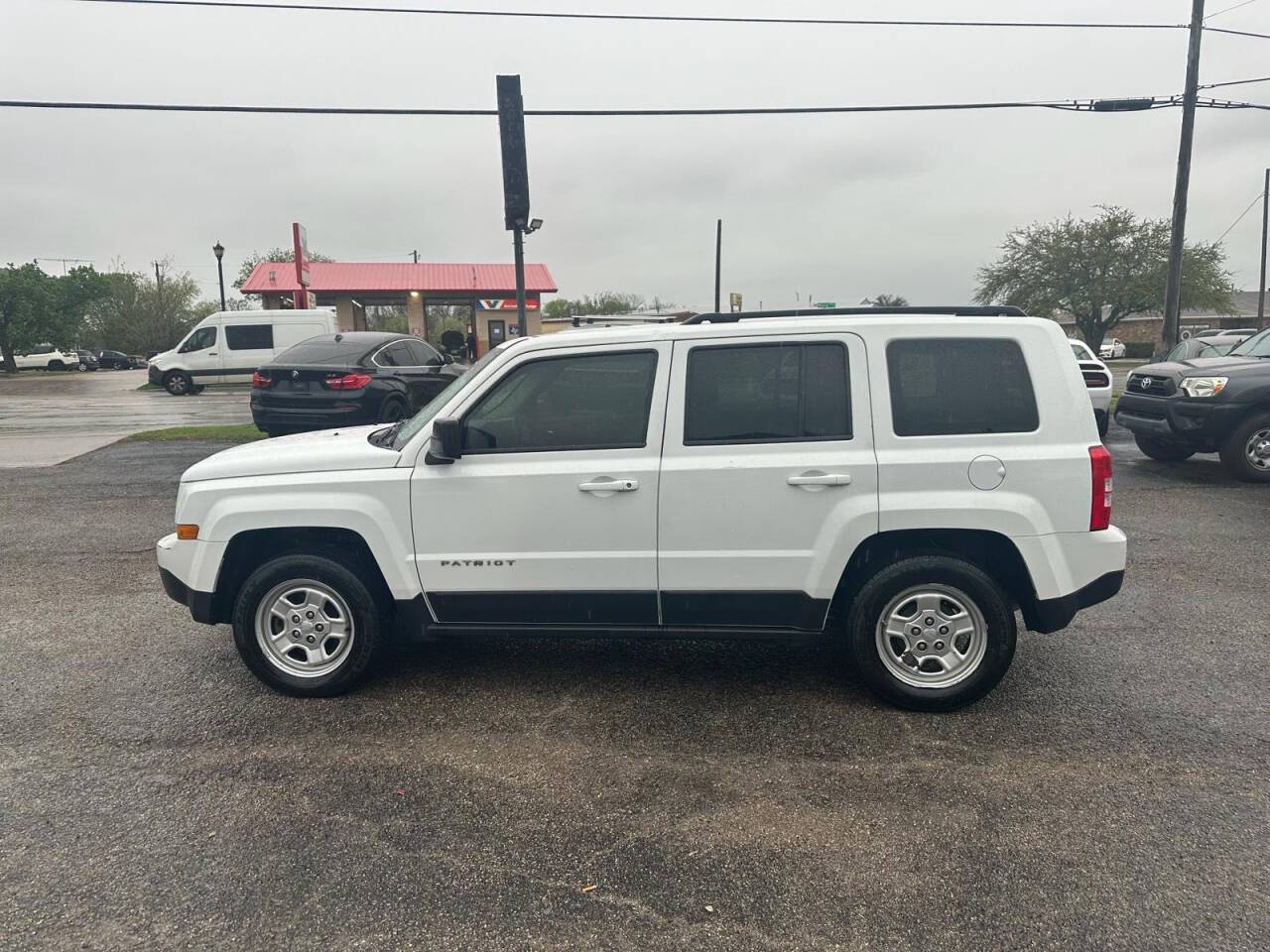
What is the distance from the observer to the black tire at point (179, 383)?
2669cm

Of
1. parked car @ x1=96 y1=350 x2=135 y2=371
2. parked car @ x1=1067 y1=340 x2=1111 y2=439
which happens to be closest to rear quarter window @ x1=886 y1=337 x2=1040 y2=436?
parked car @ x1=1067 y1=340 x2=1111 y2=439

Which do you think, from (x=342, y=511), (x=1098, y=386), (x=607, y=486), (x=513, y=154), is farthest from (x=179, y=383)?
(x=607, y=486)

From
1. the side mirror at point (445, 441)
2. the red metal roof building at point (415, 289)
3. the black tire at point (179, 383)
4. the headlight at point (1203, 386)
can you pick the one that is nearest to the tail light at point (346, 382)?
the side mirror at point (445, 441)

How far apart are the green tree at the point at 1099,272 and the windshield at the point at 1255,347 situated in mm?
31481

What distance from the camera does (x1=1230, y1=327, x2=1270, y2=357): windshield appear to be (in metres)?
10.1

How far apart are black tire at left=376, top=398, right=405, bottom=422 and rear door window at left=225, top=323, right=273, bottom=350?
16.3 m

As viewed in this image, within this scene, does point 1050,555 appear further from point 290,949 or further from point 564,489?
point 290,949

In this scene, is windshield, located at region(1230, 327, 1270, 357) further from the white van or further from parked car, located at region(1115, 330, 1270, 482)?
the white van

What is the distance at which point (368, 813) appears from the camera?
3174mm

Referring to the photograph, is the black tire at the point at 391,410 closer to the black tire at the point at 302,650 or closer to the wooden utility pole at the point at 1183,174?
the black tire at the point at 302,650

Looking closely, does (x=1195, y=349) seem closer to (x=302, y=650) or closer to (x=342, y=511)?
(x=342, y=511)

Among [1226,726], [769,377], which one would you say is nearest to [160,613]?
[769,377]

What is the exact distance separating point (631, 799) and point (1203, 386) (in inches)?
369

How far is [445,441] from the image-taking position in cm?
384
